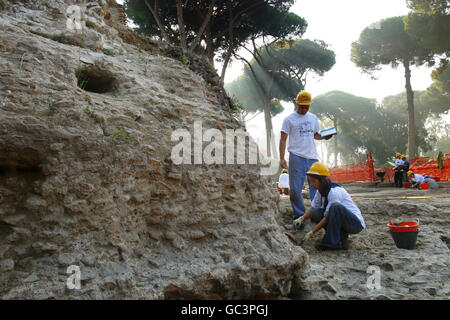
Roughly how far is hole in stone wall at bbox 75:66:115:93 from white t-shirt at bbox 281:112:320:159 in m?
2.26

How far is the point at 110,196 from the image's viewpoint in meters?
2.09

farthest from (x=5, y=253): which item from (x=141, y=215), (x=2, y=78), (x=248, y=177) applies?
(x=248, y=177)

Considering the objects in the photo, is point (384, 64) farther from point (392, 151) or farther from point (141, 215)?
point (141, 215)

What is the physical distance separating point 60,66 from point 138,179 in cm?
125

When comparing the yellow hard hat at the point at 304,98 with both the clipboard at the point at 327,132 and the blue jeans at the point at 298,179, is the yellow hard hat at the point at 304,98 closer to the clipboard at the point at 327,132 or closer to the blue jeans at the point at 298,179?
the clipboard at the point at 327,132

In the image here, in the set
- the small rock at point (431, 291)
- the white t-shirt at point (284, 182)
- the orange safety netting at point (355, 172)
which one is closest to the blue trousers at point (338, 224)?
the small rock at point (431, 291)

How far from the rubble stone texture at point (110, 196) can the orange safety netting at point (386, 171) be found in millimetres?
11189

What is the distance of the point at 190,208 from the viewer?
7.95 ft

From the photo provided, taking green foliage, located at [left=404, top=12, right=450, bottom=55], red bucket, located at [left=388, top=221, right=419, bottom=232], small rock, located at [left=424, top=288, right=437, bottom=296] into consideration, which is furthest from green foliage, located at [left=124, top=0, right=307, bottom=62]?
small rock, located at [left=424, top=288, right=437, bottom=296]

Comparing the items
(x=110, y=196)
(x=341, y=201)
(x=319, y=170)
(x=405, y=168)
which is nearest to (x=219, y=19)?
(x=405, y=168)

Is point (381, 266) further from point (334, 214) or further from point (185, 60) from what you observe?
point (185, 60)

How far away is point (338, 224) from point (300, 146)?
3.85ft

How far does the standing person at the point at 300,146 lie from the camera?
375 centimetres
